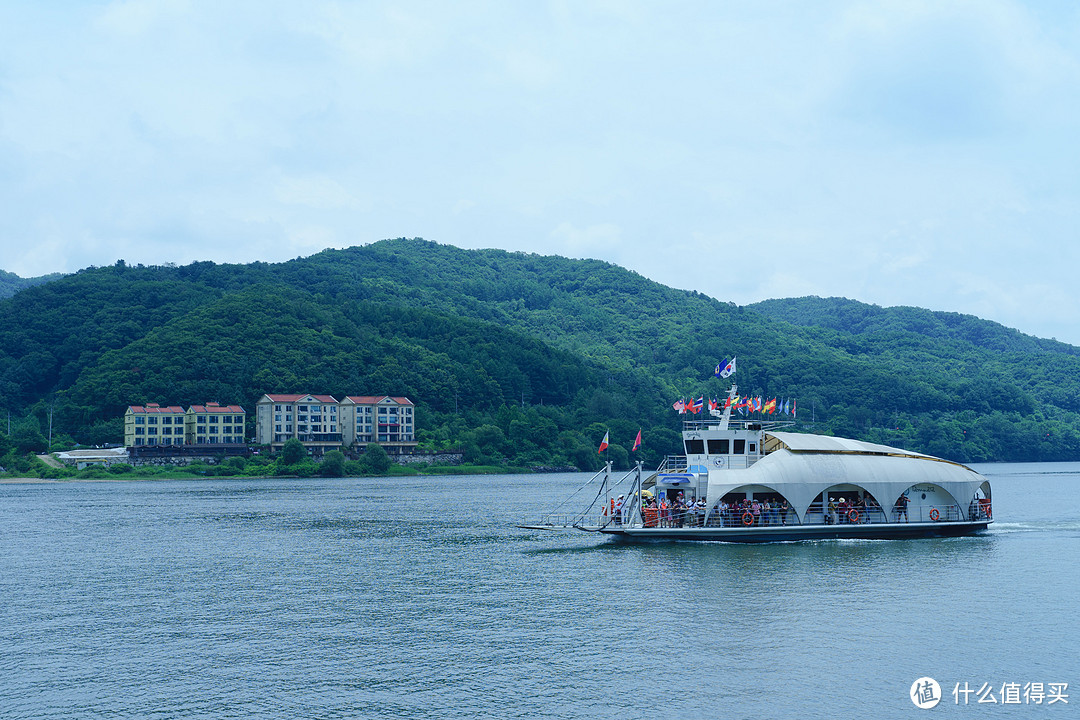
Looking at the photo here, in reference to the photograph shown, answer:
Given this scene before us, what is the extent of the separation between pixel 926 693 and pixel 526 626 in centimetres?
1503

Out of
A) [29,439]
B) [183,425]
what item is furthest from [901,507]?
[29,439]

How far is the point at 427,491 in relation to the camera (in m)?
133

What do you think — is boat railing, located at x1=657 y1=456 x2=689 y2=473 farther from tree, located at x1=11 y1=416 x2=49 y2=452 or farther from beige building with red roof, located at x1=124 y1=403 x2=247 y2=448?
tree, located at x1=11 y1=416 x2=49 y2=452

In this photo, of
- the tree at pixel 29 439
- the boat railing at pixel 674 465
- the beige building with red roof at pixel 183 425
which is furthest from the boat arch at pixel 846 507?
the tree at pixel 29 439

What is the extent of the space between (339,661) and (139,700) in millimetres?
6566

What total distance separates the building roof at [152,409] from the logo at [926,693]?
549 feet

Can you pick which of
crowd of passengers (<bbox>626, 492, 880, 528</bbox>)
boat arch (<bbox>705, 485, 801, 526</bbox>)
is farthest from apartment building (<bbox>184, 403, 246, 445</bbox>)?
boat arch (<bbox>705, 485, 801, 526</bbox>)

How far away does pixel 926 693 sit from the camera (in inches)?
1147

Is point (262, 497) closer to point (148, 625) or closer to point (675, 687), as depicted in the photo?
point (148, 625)

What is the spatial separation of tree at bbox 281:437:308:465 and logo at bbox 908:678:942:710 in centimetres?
→ 15104

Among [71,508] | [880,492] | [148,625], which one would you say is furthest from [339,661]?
[71,508]

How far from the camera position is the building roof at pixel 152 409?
176375mm

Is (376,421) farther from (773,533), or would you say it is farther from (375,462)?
(773,533)

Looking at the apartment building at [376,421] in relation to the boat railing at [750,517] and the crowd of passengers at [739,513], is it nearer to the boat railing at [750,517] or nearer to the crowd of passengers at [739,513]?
the boat railing at [750,517]
